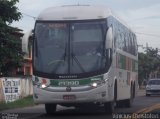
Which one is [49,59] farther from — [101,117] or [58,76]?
[101,117]

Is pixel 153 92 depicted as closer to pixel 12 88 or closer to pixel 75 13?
pixel 12 88

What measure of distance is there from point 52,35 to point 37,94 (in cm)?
214

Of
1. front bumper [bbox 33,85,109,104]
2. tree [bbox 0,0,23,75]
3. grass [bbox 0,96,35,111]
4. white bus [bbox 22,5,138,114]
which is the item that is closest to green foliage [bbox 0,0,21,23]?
tree [bbox 0,0,23,75]

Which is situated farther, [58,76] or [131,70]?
[131,70]

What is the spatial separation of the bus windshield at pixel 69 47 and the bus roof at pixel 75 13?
9.2 inches

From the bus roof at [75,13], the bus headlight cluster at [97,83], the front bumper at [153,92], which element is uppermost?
the bus roof at [75,13]

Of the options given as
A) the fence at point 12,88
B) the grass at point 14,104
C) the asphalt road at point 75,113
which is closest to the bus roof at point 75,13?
the asphalt road at point 75,113

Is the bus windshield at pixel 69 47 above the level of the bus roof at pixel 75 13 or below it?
below

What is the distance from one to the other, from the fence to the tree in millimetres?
2879

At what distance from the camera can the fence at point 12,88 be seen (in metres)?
29.6

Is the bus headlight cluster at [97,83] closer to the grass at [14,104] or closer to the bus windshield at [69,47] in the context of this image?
the bus windshield at [69,47]

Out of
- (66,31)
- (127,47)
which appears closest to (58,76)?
(66,31)

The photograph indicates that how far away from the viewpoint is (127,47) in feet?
80.5

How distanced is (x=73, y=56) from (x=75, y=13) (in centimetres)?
166
